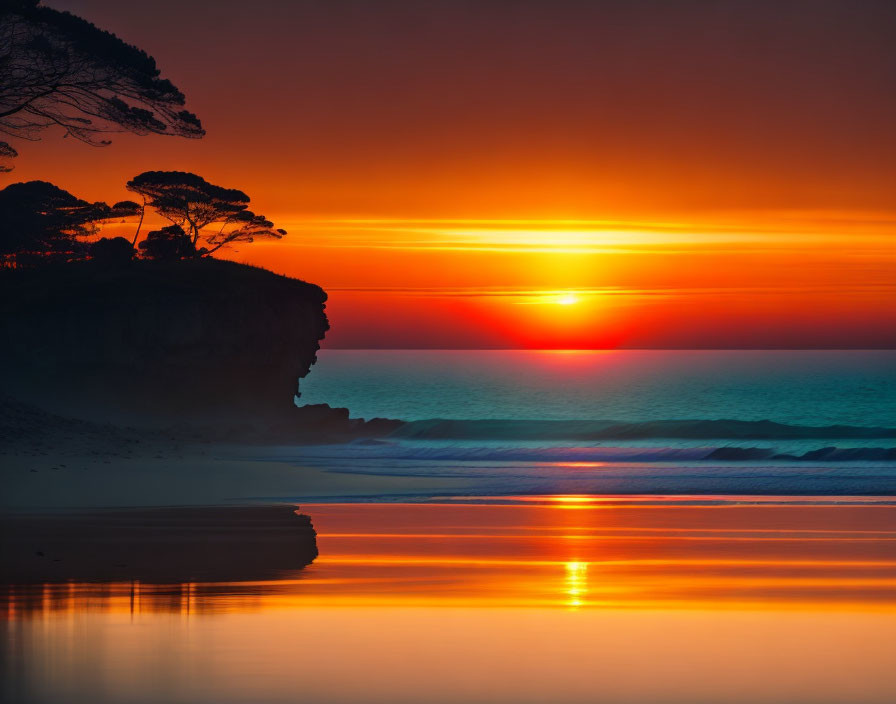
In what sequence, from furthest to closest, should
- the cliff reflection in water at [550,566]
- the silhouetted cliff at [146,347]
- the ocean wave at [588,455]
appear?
the silhouetted cliff at [146,347] < the ocean wave at [588,455] < the cliff reflection in water at [550,566]

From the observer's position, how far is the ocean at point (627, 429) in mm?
30984

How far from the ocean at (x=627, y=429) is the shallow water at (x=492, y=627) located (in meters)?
11.8

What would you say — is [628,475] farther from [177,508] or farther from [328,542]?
[328,542]

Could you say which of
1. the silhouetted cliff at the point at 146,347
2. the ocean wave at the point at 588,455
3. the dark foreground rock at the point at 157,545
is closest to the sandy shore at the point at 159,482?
the dark foreground rock at the point at 157,545

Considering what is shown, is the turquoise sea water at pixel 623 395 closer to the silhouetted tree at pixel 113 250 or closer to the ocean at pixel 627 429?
the ocean at pixel 627 429

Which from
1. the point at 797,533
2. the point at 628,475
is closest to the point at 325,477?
the point at 628,475

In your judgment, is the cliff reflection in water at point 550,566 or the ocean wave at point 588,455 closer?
the cliff reflection in water at point 550,566

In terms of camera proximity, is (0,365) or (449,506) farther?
(0,365)

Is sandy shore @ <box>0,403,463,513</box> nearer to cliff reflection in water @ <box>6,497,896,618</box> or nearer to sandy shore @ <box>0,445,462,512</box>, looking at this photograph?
sandy shore @ <box>0,445,462,512</box>

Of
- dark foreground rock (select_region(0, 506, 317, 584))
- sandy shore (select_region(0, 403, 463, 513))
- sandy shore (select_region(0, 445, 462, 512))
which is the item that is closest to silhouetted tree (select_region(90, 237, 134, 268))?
sandy shore (select_region(0, 403, 463, 513))

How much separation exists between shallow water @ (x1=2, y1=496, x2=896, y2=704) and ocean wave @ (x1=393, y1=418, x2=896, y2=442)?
52.4m

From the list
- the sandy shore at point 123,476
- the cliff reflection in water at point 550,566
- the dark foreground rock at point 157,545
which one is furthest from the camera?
the sandy shore at point 123,476

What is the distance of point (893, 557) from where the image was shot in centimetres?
1574

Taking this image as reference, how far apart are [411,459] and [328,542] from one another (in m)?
26.9
